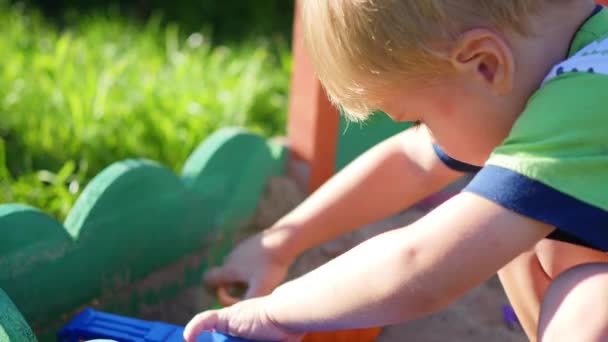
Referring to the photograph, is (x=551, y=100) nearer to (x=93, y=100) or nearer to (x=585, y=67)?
(x=585, y=67)

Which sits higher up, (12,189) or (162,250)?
(12,189)

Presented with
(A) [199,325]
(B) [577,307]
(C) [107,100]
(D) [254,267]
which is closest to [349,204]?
(D) [254,267]

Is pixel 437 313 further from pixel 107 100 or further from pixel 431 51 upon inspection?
pixel 107 100

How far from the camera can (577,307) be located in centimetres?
94

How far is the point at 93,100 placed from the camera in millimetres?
1959

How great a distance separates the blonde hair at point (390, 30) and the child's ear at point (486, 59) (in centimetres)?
1

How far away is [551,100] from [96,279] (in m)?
0.84

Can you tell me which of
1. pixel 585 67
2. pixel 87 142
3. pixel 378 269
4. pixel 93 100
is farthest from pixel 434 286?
pixel 93 100

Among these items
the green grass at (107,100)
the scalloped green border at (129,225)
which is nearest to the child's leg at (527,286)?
the scalloped green border at (129,225)

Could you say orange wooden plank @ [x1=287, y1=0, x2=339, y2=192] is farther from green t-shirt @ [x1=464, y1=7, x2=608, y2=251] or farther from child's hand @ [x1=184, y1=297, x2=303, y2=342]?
green t-shirt @ [x1=464, y1=7, x2=608, y2=251]

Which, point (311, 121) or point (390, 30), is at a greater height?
point (390, 30)

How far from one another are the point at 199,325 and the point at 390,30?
0.44 m

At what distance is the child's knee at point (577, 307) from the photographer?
920 millimetres

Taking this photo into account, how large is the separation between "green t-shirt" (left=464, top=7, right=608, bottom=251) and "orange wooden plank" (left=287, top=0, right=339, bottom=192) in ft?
2.89
